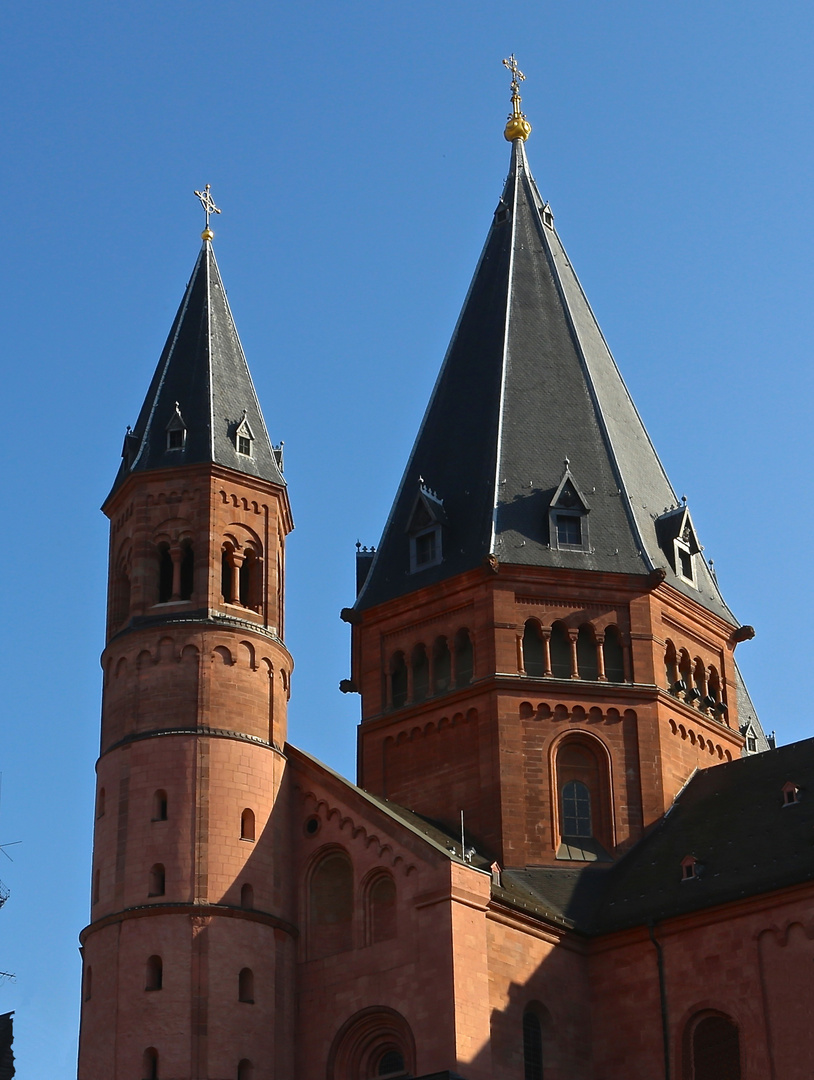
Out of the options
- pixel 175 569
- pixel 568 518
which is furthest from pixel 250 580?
pixel 568 518

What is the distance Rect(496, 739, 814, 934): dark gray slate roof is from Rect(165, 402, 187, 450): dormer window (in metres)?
15.8

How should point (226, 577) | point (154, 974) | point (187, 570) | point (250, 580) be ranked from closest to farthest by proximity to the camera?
point (154, 974), point (187, 570), point (226, 577), point (250, 580)

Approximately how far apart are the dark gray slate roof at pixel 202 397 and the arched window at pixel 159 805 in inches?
404

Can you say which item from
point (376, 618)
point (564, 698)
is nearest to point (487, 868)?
point (564, 698)

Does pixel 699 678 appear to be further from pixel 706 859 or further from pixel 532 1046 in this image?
pixel 532 1046

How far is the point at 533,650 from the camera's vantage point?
64875 millimetres

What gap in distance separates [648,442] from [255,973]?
92.7 ft

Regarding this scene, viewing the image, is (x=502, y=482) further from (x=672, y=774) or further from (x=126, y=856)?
(x=126, y=856)

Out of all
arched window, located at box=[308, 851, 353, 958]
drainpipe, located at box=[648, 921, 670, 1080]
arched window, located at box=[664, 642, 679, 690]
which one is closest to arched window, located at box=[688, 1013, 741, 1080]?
drainpipe, located at box=[648, 921, 670, 1080]

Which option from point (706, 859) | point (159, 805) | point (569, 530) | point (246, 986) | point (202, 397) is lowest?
point (246, 986)

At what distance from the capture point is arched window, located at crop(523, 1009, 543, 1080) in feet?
178

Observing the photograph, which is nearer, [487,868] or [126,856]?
[126,856]

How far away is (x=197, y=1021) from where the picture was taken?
5219 centimetres

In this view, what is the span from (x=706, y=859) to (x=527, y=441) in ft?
56.7
